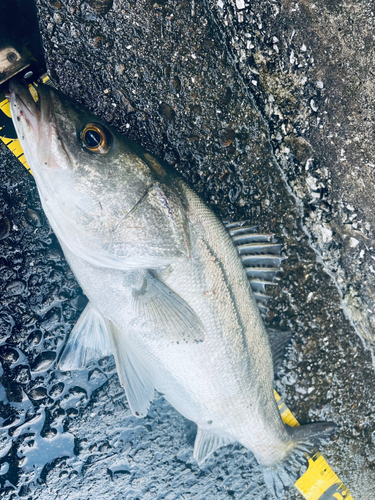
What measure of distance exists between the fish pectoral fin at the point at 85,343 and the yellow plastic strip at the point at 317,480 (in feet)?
4.25

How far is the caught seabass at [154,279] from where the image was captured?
55.5 inches

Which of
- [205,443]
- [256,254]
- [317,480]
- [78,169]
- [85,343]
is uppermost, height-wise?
[78,169]

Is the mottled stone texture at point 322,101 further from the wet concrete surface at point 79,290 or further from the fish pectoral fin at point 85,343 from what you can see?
the fish pectoral fin at point 85,343

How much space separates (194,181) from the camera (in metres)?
2.04

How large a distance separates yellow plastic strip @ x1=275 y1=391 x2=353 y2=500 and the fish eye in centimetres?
198

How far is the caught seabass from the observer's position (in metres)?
1.41

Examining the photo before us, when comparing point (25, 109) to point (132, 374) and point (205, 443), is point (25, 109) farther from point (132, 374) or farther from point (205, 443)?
point (205, 443)

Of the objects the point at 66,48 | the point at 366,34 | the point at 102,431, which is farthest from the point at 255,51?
the point at 102,431

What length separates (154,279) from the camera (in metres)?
1.55

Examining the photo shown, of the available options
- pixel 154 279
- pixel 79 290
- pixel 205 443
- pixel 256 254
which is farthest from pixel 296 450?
pixel 79 290

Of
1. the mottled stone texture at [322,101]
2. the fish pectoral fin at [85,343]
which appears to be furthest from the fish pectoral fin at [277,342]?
the fish pectoral fin at [85,343]

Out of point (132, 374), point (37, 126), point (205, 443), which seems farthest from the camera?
point (205, 443)

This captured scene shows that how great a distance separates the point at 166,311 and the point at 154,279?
17 cm

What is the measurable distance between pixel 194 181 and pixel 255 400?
1.41m
